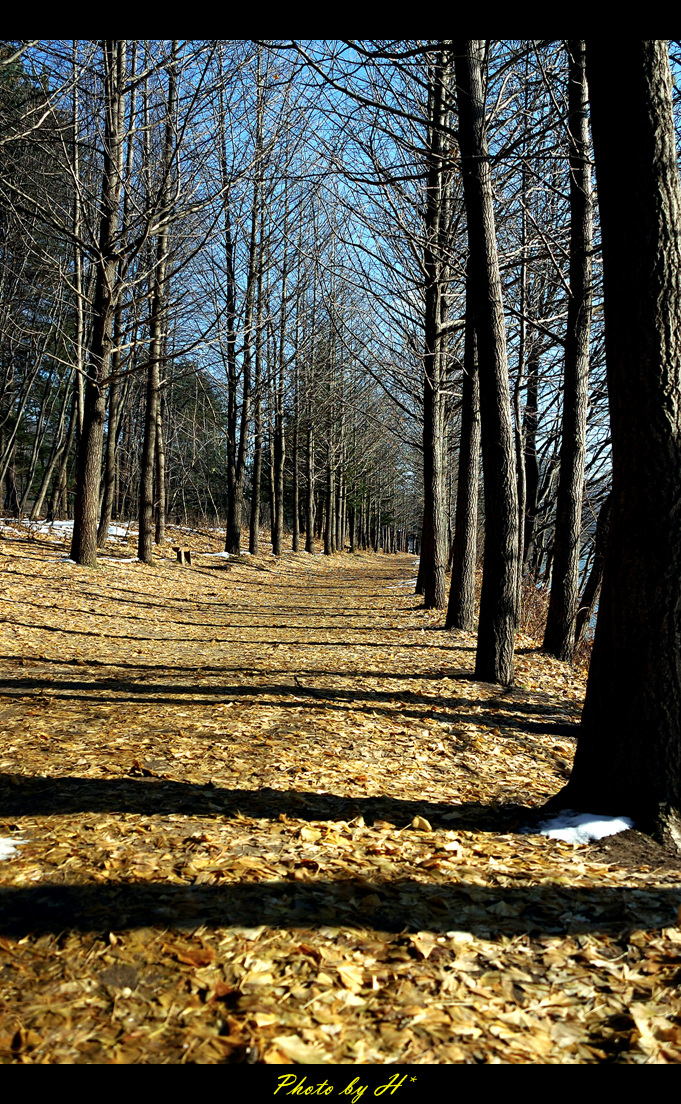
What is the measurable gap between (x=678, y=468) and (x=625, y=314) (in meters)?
0.84

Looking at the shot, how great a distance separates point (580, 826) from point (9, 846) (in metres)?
2.88

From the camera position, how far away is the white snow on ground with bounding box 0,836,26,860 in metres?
3.13

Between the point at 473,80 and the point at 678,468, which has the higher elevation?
the point at 473,80

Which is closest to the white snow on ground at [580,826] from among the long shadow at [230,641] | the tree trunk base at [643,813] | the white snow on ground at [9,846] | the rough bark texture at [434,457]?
the tree trunk base at [643,813]

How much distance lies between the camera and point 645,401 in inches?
135

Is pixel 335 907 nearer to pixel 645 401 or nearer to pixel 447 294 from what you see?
pixel 645 401

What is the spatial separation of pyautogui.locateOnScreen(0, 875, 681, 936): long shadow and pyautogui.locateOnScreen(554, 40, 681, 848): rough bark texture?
2.39 feet

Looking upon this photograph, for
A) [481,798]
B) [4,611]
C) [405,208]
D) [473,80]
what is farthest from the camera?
[405,208]

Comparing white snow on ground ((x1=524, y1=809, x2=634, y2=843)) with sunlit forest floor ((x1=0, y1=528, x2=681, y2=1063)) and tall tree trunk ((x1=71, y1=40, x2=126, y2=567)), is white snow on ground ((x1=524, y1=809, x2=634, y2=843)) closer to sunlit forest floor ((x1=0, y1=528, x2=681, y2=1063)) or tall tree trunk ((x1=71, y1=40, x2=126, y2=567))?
sunlit forest floor ((x1=0, y1=528, x2=681, y2=1063))

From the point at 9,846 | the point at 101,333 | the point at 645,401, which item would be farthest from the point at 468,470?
the point at 9,846

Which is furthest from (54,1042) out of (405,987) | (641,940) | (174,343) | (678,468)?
(174,343)

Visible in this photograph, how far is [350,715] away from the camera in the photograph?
5902 mm

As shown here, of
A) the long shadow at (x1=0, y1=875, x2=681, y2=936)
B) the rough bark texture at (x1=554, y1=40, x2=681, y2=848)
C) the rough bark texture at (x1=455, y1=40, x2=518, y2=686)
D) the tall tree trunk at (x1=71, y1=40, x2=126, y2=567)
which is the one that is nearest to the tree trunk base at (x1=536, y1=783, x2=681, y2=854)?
the rough bark texture at (x1=554, y1=40, x2=681, y2=848)

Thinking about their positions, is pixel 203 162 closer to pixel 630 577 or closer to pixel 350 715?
pixel 350 715
